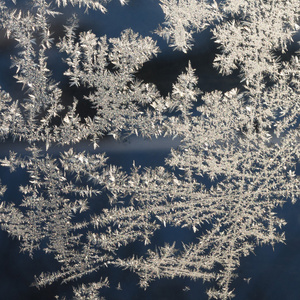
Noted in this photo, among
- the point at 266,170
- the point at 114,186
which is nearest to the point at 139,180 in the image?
the point at 114,186

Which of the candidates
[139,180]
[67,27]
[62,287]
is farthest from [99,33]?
[62,287]

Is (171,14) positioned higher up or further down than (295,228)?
higher up

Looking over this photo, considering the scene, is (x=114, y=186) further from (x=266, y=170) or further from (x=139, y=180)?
(x=266, y=170)

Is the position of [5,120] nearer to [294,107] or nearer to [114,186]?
[114,186]

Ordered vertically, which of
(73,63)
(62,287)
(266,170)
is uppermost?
(73,63)

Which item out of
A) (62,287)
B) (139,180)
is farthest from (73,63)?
(62,287)

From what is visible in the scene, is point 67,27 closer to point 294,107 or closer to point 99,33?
point 99,33

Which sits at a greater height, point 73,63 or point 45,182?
point 73,63

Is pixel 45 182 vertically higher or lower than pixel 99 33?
lower
